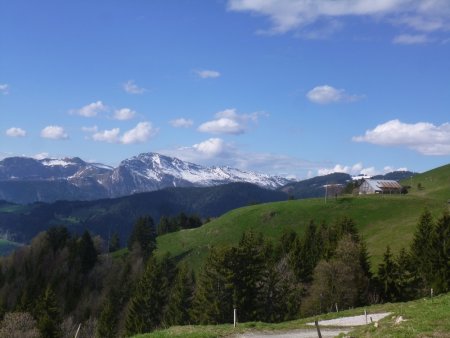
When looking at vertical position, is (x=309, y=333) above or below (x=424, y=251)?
below

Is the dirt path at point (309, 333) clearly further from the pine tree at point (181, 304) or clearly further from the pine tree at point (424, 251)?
the pine tree at point (181, 304)

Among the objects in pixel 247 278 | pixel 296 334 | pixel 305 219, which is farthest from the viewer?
pixel 305 219

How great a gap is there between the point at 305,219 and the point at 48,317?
90201mm

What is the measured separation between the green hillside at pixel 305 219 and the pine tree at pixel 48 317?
5700cm

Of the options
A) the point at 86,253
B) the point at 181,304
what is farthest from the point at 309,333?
the point at 86,253

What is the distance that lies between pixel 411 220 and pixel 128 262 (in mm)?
78645

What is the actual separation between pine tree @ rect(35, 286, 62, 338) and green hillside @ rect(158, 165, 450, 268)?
5700 cm

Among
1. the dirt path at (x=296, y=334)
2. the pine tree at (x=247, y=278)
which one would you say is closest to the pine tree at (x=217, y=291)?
the pine tree at (x=247, y=278)

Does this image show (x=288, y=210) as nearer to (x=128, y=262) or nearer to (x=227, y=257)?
(x=128, y=262)

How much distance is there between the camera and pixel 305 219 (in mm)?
148125

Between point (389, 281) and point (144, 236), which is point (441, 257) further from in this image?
point (144, 236)

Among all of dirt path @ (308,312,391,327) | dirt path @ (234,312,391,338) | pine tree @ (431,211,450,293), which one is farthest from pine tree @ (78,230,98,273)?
dirt path @ (234,312,391,338)

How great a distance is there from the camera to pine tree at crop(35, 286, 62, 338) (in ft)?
238

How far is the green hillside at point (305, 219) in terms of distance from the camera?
13125 cm
